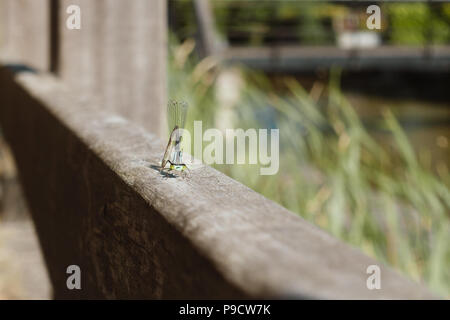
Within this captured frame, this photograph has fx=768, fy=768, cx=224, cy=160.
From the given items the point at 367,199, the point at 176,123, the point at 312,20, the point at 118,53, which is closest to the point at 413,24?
the point at 312,20

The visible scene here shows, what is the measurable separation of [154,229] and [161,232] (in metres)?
0.04

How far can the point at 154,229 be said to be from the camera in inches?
41.6

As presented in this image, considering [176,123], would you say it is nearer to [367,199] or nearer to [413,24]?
[367,199]

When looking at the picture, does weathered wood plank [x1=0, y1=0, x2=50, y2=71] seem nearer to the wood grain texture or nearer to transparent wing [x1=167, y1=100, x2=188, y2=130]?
the wood grain texture

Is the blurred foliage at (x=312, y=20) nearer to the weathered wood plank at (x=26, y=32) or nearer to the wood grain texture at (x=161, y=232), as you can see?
the weathered wood plank at (x=26, y=32)

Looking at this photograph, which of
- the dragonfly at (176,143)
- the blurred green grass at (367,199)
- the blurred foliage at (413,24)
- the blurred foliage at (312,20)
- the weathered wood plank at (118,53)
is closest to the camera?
the dragonfly at (176,143)

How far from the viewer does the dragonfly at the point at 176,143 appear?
1.22m

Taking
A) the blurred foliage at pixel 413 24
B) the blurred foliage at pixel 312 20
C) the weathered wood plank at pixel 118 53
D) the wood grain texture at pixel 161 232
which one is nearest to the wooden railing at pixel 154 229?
the wood grain texture at pixel 161 232

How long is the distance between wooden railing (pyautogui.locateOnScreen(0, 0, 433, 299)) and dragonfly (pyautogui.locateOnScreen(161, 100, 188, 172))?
3cm

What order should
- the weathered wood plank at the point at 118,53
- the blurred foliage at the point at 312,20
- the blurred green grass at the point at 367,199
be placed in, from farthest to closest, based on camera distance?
the blurred foliage at the point at 312,20 < the weathered wood plank at the point at 118,53 < the blurred green grass at the point at 367,199

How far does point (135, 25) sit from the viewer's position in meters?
2.87

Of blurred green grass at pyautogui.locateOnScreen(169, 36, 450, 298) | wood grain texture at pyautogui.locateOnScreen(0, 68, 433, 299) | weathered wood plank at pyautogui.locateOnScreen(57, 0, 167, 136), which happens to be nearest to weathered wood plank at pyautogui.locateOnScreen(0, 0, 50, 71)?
blurred green grass at pyautogui.locateOnScreen(169, 36, 450, 298)

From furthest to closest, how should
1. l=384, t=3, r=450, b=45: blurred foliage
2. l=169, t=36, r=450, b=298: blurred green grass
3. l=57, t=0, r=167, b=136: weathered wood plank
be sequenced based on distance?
1. l=384, t=3, r=450, b=45: blurred foliage
2. l=57, t=0, r=167, b=136: weathered wood plank
3. l=169, t=36, r=450, b=298: blurred green grass

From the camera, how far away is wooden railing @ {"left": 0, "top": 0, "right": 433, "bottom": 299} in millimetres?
738
